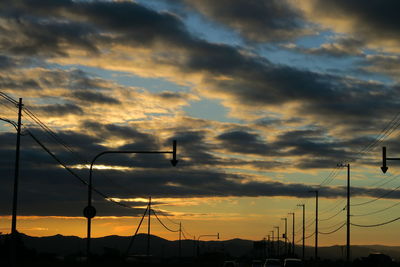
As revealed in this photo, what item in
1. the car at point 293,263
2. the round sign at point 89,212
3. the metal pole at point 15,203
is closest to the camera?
the round sign at point 89,212

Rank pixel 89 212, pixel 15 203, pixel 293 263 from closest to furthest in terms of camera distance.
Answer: pixel 89 212 < pixel 15 203 < pixel 293 263

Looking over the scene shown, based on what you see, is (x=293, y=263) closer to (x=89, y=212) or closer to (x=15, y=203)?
(x=89, y=212)

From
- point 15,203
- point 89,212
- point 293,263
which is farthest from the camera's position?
point 293,263

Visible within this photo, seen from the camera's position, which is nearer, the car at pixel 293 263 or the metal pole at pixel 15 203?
the metal pole at pixel 15 203

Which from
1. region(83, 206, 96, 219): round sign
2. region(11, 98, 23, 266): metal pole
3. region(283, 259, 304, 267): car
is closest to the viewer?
region(83, 206, 96, 219): round sign

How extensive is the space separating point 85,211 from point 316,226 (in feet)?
232

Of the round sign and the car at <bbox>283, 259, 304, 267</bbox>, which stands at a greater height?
the round sign

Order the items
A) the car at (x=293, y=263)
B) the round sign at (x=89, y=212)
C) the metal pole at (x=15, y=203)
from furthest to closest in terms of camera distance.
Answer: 1. the car at (x=293, y=263)
2. the metal pole at (x=15, y=203)
3. the round sign at (x=89, y=212)

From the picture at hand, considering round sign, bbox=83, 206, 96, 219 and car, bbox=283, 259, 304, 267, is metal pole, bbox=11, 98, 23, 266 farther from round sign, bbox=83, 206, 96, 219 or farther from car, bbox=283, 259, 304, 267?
car, bbox=283, 259, 304, 267

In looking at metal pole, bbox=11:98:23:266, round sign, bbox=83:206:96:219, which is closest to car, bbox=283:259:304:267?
round sign, bbox=83:206:96:219

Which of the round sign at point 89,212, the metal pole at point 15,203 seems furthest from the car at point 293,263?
the metal pole at point 15,203

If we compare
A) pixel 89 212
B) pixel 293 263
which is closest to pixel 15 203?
pixel 89 212

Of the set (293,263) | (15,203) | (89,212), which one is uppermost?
(15,203)

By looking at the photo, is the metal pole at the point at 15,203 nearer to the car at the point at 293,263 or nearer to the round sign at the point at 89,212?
the round sign at the point at 89,212
